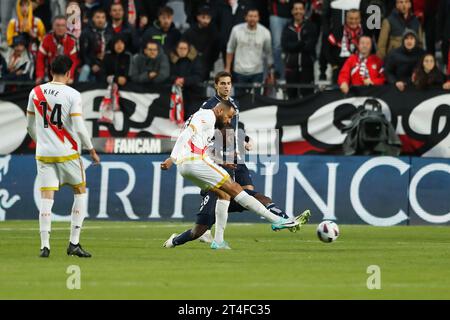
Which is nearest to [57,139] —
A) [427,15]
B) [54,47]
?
[54,47]

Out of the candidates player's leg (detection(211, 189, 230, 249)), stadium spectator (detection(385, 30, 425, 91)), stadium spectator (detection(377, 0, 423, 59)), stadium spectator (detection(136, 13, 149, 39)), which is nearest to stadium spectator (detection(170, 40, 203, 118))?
stadium spectator (detection(136, 13, 149, 39))

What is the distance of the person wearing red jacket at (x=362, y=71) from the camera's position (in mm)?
24531

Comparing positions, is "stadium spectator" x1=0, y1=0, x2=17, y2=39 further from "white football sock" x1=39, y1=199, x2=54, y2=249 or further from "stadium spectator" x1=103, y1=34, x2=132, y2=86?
"white football sock" x1=39, y1=199, x2=54, y2=249

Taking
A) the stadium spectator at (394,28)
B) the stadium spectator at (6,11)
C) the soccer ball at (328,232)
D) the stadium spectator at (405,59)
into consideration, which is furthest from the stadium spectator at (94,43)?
the soccer ball at (328,232)

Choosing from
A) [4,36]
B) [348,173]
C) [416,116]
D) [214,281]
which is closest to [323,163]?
[348,173]

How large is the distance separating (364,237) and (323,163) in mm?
3869

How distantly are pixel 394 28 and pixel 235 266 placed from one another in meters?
11.5

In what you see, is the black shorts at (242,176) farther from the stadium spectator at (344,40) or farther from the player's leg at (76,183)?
the stadium spectator at (344,40)

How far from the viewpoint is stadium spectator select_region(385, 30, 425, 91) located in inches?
953

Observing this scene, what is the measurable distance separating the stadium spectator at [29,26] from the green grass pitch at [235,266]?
6.24 m

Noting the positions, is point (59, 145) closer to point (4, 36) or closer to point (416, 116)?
point (416, 116)

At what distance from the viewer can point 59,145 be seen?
15.7m

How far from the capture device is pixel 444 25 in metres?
25.3

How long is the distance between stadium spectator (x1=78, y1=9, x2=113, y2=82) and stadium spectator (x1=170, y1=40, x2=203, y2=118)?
1503 millimetres
